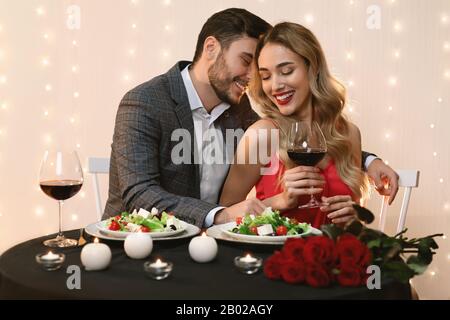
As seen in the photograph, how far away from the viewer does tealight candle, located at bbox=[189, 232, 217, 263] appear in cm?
125

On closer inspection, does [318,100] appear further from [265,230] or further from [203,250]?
[203,250]

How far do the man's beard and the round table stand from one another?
117 centimetres

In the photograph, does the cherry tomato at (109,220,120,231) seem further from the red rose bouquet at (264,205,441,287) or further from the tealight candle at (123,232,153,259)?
the red rose bouquet at (264,205,441,287)

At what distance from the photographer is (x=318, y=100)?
90.8 inches

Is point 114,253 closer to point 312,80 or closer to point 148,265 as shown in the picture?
point 148,265

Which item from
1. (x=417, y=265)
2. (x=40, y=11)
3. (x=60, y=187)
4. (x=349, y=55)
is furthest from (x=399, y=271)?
(x=40, y=11)

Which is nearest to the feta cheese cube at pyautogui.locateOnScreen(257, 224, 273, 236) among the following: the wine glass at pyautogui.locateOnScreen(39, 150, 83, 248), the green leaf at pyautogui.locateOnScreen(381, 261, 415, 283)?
the green leaf at pyautogui.locateOnScreen(381, 261, 415, 283)

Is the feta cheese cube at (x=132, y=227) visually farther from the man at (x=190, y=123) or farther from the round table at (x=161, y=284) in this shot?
the man at (x=190, y=123)

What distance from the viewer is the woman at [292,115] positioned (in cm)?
218

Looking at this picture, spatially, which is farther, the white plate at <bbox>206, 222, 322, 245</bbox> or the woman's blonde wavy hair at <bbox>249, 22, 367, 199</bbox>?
the woman's blonde wavy hair at <bbox>249, 22, 367, 199</bbox>

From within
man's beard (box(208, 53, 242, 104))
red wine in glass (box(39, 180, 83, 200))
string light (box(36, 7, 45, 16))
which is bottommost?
red wine in glass (box(39, 180, 83, 200))

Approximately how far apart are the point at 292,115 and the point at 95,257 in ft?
4.30

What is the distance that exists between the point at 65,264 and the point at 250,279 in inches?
15.7
